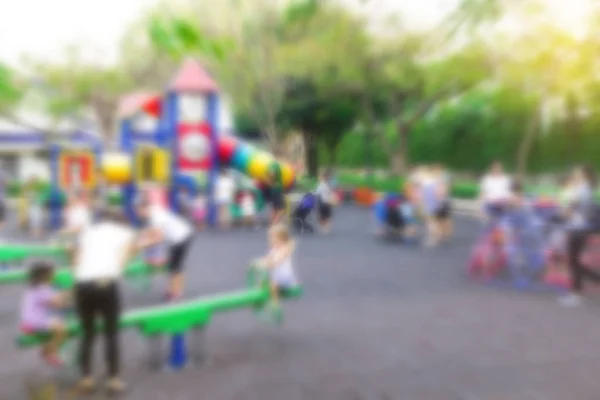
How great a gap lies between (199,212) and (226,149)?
19.5 m

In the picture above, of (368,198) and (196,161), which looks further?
(368,198)

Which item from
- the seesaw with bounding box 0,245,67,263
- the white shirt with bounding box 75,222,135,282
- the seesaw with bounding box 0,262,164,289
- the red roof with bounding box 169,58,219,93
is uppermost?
the red roof with bounding box 169,58,219,93

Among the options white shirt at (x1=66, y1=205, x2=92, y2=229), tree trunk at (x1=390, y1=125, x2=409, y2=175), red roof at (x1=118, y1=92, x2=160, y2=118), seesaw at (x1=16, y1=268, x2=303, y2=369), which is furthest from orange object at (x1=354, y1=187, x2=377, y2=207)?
red roof at (x1=118, y1=92, x2=160, y2=118)

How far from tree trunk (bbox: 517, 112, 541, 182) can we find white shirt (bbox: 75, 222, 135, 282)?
20.9m

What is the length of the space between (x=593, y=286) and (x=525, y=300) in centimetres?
156

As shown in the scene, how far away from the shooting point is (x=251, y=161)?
1070 mm

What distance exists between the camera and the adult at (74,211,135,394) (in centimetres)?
560

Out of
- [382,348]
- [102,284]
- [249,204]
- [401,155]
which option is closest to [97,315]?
[102,284]

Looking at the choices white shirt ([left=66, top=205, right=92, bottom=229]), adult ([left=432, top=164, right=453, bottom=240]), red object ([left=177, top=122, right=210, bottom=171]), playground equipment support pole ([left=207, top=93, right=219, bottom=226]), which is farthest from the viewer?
adult ([left=432, top=164, right=453, bottom=240])

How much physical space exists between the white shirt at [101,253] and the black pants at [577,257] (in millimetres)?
6524

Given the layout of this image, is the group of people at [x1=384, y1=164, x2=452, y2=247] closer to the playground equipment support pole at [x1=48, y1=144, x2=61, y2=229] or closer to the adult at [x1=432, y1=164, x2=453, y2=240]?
the adult at [x1=432, y1=164, x2=453, y2=240]

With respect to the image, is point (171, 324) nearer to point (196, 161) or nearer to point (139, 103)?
point (139, 103)

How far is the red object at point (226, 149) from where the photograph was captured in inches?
49.9

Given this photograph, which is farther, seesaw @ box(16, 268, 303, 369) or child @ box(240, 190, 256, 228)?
seesaw @ box(16, 268, 303, 369)
